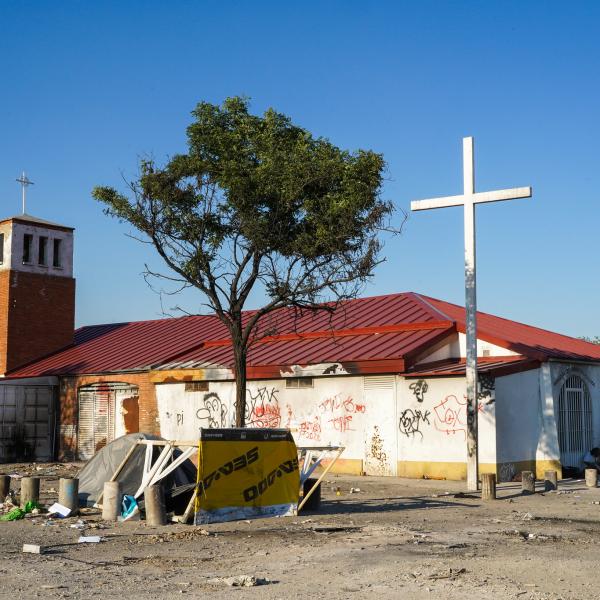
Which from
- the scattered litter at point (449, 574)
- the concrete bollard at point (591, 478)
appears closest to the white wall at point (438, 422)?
the concrete bollard at point (591, 478)

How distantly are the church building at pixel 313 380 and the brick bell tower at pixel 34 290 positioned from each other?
0.17ft

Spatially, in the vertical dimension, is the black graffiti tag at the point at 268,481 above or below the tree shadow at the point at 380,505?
above

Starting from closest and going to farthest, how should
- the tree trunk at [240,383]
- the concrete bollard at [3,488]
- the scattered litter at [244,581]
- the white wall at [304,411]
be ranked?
the scattered litter at [244,581]
the concrete bollard at [3,488]
the tree trunk at [240,383]
the white wall at [304,411]

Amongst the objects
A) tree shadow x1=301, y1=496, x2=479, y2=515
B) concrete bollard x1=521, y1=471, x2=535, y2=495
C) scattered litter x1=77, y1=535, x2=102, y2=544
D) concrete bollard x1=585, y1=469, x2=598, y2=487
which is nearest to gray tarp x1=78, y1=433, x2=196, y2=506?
tree shadow x1=301, y1=496, x2=479, y2=515

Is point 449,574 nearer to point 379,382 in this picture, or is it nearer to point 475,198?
point 475,198

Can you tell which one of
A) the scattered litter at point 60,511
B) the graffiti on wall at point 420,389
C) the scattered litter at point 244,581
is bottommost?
the scattered litter at point 244,581

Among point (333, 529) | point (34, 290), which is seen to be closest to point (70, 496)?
point (333, 529)

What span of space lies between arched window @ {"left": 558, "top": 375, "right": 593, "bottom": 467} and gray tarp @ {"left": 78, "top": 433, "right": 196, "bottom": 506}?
11892 mm

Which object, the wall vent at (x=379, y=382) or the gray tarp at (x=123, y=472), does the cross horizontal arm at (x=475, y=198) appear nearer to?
the wall vent at (x=379, y=382)

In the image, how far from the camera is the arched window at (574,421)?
923 inches

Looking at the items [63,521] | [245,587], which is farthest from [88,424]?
[245,587]

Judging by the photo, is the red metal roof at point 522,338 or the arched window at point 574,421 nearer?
the red metal roof at point 522,338

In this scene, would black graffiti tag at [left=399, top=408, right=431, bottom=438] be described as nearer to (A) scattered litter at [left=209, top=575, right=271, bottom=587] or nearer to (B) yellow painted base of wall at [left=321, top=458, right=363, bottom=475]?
(B) yellow painted base of wall at [left=321, top=458, right=363, bottom=475]

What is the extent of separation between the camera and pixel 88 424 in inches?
1192
